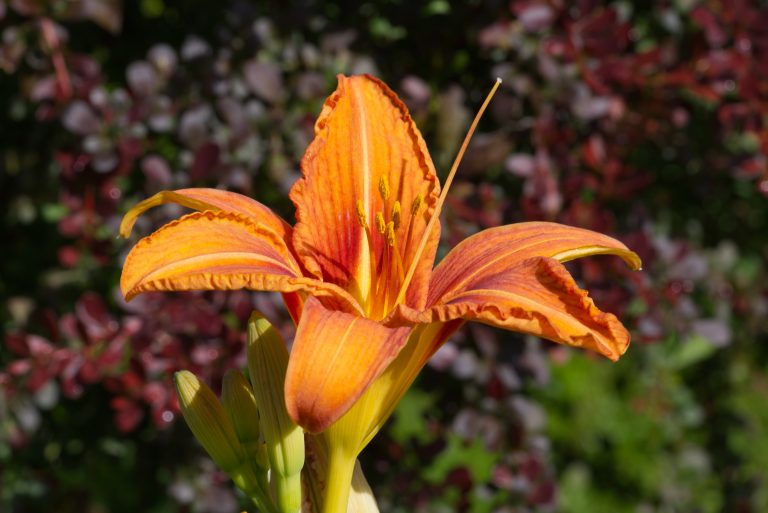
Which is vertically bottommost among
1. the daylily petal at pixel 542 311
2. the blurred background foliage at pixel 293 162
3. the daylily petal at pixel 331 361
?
the blurred background foliage at pixel 293 162

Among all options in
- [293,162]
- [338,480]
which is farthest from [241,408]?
[293,162]

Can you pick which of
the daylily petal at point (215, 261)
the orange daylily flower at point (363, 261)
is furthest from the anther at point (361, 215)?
the daylily petal at point (215, 261)

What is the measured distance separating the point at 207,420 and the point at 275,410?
103mm

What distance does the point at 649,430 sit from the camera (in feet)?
11.2

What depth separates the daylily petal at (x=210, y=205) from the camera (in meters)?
1.32

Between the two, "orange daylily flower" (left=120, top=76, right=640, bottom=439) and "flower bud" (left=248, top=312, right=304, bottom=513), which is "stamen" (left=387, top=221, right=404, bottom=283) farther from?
"flower bud" (left=248, top=312, right=304, bottom=513)

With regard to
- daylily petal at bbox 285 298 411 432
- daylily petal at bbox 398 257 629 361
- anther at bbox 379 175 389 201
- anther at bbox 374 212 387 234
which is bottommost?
anther at bbox 374 212 387 234

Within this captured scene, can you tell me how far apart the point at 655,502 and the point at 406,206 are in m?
1.90

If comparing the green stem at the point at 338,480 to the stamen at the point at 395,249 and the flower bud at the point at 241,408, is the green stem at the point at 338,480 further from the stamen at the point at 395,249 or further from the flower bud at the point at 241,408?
the stamen at the point at 395,249

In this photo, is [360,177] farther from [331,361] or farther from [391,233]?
[331,361]

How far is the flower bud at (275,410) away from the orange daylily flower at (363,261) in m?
0.06

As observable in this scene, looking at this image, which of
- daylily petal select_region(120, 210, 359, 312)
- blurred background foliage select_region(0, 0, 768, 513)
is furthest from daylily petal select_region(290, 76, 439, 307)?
blurred background foliage select_region(0, 0, 768, 513)

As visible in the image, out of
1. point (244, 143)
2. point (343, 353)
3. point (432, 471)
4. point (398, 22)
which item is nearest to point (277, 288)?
point (343, 353)

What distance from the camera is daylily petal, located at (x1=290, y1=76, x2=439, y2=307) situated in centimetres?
144
